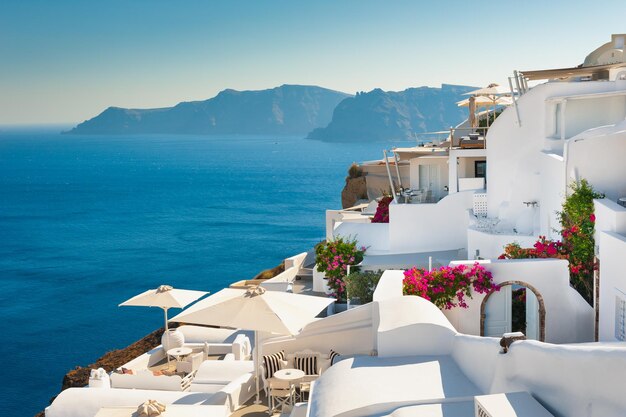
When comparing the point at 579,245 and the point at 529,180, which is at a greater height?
the point at 529,180

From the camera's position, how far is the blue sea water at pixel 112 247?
50.0 meters

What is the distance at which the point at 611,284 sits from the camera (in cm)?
1238

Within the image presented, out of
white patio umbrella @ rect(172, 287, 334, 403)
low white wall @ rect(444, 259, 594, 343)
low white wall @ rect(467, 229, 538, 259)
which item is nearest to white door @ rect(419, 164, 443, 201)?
→ low white wall @ rect(467, 229, 538, 259)

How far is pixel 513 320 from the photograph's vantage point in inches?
625

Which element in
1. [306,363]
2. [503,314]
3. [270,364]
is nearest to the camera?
[270,364]

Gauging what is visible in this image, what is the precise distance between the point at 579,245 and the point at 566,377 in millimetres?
7944

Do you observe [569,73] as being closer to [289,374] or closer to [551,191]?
[551,191]

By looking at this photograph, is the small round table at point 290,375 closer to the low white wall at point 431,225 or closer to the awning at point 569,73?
the low white wall at point 431,225

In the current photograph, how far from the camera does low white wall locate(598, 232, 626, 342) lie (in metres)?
11.7

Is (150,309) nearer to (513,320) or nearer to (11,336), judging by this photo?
(11,336)

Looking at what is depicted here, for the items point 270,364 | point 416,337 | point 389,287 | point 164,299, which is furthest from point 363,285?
point 416,337

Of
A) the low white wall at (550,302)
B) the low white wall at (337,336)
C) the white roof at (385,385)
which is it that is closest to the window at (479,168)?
the low white wall at (550,302)

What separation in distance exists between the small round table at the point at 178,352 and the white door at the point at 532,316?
8045mm

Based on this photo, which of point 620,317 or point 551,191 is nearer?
point 620,317
